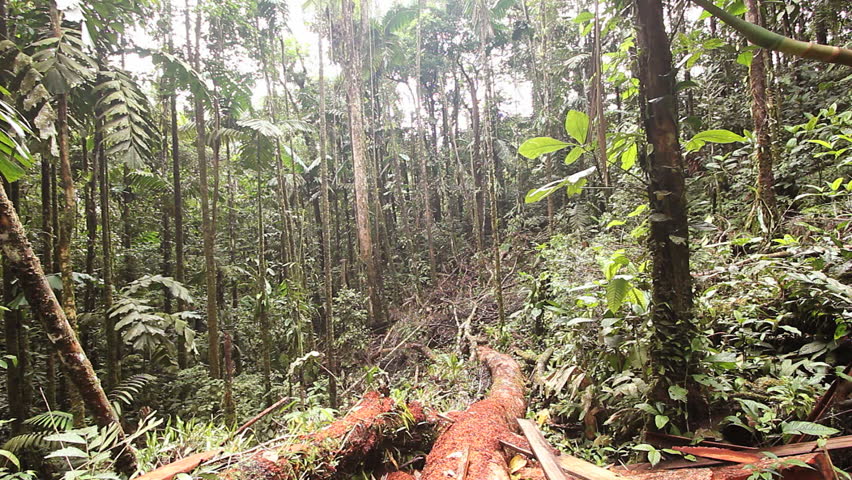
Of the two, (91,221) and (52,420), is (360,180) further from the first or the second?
(52,420)

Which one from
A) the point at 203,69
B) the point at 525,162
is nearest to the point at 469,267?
the point at 525,162

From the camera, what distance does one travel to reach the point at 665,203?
2.07 metres

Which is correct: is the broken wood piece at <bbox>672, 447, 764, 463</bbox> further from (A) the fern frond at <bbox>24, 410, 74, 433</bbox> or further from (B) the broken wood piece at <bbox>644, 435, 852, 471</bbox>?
(A) the fern frond at <bbox>24, 410, 74, 433</bbox>

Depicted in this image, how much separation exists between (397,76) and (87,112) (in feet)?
40.2

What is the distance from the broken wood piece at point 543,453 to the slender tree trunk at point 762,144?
3428 mm

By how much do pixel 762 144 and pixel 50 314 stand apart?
20.3ft

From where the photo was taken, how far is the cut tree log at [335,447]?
2010 mm

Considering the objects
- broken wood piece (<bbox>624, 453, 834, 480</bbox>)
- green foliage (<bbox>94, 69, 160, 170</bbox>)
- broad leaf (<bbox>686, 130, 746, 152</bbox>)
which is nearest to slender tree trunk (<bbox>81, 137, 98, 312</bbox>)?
green foliage (<bbox>94, 69, 160, 170</bbox>)

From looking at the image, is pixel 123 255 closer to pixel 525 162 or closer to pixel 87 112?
pixel 87 112

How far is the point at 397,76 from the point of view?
15.5 metres

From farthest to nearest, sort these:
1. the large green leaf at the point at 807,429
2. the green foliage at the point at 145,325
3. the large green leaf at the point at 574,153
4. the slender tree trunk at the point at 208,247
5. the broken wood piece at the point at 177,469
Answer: the slender tree trunk at the point at 208,247, the green foliage at the point at 145,325, the large green leaf at the point at 574,153, the broken wood piece at the point at 177,469, the large green leaf at the point at 807,429

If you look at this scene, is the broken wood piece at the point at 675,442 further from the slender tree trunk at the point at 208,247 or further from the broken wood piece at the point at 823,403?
the slender tree trunk at the point at 208,247

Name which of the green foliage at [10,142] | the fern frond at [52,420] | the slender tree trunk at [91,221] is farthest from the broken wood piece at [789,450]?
the slender tree trunk at [91,221]

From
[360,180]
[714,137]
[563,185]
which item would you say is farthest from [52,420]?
[360,180]
